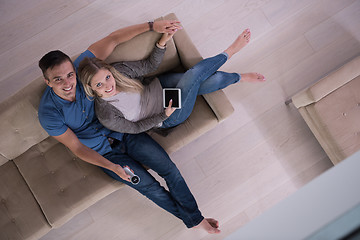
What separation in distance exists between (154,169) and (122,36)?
86cm

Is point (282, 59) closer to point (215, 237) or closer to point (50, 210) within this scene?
point (215, 237)

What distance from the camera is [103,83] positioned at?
1.67 meters

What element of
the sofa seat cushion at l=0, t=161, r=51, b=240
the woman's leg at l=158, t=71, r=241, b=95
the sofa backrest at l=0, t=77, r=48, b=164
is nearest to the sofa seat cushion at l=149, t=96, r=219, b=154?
the woman's leg at l=158, t=71, r=241, b=95

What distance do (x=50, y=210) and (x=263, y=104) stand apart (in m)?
1.72

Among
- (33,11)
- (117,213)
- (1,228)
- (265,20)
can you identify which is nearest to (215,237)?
(117,213)

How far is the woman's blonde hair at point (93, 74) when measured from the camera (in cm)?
166

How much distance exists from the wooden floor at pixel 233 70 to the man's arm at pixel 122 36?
70 cm

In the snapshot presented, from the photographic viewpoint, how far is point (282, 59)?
2.48m

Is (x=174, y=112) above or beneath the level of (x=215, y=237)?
above

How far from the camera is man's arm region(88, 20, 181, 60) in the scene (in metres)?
1.82

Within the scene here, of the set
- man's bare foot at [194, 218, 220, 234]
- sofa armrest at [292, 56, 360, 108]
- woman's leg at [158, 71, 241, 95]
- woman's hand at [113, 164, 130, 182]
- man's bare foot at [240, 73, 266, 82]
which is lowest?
man's bare foot at [194, 218, 220, 234]

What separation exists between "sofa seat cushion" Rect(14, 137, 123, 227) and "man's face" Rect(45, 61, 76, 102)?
0.55 m

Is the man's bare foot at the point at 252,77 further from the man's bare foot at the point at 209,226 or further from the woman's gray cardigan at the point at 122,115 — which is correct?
the man's bare foot at the point at 209,226

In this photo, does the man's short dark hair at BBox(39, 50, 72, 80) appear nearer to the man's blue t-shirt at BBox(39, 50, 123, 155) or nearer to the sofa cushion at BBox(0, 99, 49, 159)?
the man's blue t-shirt at BBox(39, 50, 123, 155)
